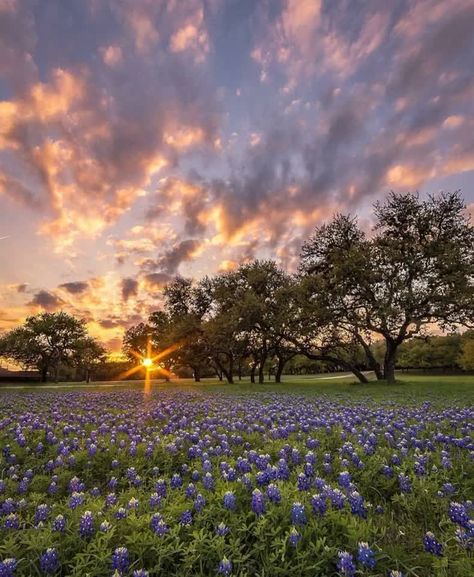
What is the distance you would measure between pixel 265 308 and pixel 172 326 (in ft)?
73.0

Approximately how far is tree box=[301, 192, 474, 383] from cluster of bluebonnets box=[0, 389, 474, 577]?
27.3m

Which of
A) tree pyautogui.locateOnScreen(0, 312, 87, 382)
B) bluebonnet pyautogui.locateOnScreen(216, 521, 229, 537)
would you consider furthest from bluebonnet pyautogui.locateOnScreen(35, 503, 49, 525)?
tree pyautogui.locateOnScreen(0, 312, 87, 382)

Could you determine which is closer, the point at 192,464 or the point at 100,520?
the point at 100,520

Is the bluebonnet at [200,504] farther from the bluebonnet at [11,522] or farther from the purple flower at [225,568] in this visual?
the bluebonnet at [11,522]

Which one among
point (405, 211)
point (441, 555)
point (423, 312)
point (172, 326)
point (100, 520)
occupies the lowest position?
point (441, 555)

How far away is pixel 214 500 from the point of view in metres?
4.73

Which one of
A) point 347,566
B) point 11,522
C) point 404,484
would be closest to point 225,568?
point 347,566

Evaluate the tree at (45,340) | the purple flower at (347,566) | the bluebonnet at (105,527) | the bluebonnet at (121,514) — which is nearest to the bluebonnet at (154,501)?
the bluebonnet at (121,514)

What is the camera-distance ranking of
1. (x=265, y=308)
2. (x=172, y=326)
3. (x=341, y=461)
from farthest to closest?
(x=172, y=326) < (x=265, y=308) < (x=341, y=461)

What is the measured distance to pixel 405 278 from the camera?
116ft

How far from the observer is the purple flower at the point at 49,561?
3.46m

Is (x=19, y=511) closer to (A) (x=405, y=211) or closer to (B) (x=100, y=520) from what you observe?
(B) (x=100, y=520)

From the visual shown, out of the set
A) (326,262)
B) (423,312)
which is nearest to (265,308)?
(326,262)

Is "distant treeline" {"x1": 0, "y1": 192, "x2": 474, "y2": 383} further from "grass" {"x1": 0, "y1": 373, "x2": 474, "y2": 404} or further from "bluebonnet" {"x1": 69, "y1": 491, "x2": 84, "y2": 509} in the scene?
"bluebonnet" {"x1": 69, "y1": 491, "x2": 84, "y2": 509}
